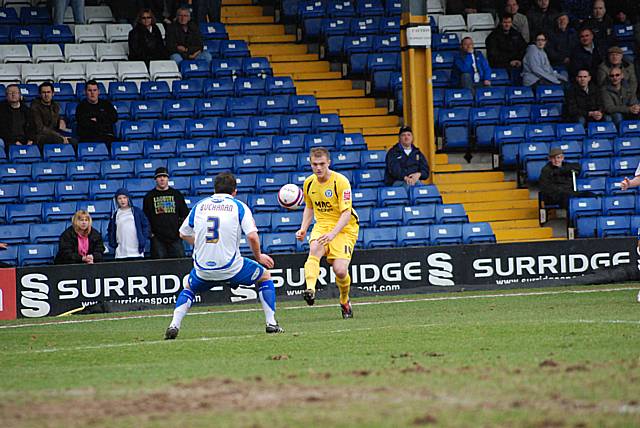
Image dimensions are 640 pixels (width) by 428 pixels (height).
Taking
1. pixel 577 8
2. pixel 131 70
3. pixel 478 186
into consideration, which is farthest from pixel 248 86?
pixel 577 8

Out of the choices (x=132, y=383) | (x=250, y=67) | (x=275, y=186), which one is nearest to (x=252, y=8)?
(x=250, y=67)

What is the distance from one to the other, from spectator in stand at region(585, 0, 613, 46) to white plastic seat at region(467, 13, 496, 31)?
2207 mm

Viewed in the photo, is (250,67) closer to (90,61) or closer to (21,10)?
(90,61)

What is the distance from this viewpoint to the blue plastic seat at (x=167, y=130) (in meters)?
22.0

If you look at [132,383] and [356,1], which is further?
[356,1]

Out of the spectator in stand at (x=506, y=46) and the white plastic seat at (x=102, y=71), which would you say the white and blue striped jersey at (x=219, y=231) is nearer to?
the white plastic seat at (x=102, y=71)

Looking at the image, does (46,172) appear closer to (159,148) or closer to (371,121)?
(159,148)

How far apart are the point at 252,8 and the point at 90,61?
4.76m

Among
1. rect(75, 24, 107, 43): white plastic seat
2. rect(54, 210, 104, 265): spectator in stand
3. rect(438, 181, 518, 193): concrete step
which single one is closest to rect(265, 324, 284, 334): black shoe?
rect(54, 210, 104, 265): spectator in stand

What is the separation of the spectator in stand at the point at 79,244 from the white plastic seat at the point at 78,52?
6545 millimetres

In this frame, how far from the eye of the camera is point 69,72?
77.0 ft

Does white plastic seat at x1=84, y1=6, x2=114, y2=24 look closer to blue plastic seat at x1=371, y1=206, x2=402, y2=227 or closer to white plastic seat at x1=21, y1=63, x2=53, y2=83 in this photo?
white plastic seat at x1=21, y1=63, x2=53, y2=83

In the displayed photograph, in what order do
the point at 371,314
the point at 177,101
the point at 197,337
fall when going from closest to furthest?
the point at 197,337 → the point at 371,314 → the point at 177,101

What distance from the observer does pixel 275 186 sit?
20875mm
